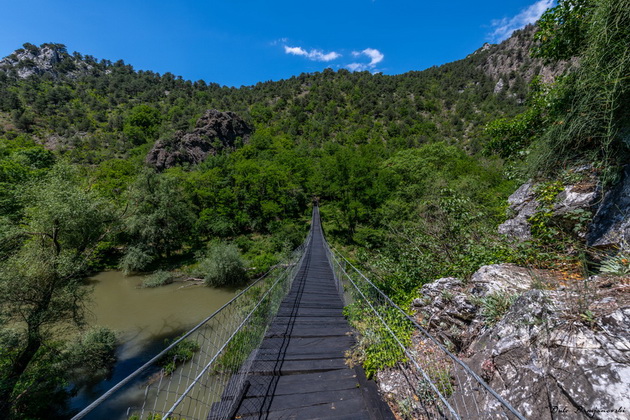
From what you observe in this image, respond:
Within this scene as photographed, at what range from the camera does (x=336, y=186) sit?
2152 cm

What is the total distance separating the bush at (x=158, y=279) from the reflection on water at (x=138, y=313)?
0.42 m

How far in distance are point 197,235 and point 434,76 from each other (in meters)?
91.2

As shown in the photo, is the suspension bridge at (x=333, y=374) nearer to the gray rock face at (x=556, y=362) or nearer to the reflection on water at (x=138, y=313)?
the gray rock face at (x=556, y=362)

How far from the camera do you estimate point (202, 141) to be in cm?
3956

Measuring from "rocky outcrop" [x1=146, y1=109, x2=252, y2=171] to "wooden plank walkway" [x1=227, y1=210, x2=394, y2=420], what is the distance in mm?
38446

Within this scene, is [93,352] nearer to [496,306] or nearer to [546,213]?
[496,306]

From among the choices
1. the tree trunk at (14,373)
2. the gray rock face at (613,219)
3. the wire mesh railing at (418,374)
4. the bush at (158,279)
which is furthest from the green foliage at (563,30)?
the bush at (158,279)

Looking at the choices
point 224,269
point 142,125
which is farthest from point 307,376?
point 142,125

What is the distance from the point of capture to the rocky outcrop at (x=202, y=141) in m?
34.4

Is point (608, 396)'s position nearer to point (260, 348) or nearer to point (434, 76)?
point (260, 348)

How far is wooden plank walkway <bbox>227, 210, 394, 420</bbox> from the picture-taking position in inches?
98.7

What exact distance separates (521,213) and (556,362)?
3097mm

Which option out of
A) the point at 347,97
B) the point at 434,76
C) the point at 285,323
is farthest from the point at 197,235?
the point at 434,76

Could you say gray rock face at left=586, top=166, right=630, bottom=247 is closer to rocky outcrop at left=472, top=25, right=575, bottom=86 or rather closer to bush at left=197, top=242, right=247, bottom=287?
bush at left=197, top=242, right=247, bottom=287
